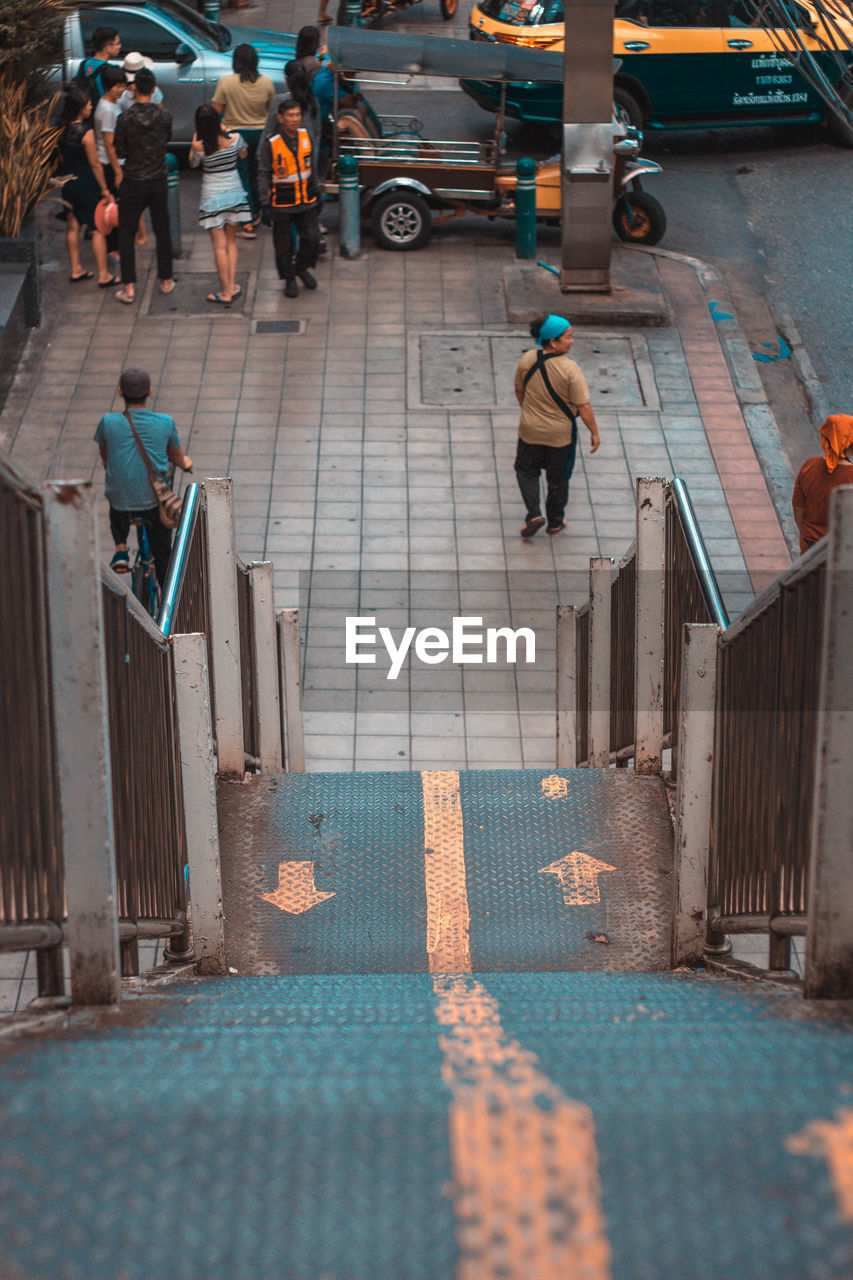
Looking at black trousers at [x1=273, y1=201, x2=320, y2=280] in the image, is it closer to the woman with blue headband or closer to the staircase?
the woman with blue headband

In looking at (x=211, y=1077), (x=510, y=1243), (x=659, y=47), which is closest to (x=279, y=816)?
(x=211, y=1077)

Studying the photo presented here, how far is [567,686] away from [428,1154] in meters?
5.67

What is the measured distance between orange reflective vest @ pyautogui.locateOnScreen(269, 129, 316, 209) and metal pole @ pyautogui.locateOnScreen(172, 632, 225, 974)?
29.3ft

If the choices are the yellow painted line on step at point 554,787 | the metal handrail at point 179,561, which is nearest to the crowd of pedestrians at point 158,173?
the metal handrail at point 179,561

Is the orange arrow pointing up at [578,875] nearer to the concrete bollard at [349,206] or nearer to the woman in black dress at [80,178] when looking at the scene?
the woman in black dress at [80,178]

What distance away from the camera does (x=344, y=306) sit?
507 inches

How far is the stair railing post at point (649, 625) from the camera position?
5566mm

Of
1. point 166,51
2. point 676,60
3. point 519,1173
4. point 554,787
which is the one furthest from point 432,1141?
point 676,60

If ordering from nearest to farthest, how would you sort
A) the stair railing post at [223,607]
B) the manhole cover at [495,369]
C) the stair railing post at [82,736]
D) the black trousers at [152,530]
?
the stair railing post at [82,736], the stair railing post at [223,607], the black trousers at [152,530], the manhole cover at [495,369]

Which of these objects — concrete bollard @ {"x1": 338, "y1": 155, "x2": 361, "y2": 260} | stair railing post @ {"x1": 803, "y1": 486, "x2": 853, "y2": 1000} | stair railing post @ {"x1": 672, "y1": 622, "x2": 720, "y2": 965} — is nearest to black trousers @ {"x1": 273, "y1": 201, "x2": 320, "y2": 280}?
concrete bollard @ {"x1": 338, "y1": 155, "x2": 361, "y2": 260}

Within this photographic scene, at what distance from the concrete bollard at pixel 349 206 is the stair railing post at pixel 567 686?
7.19m

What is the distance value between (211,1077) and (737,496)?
340 inches

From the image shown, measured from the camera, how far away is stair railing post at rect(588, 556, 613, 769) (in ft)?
21.5

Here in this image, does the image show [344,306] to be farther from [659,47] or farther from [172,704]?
[172,704]
